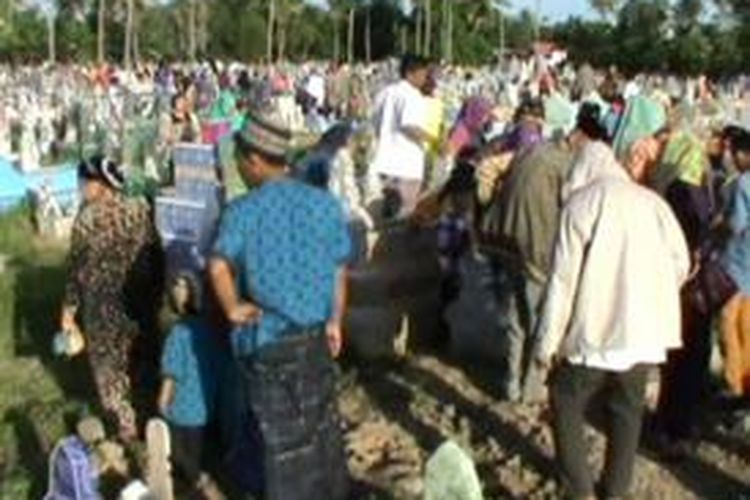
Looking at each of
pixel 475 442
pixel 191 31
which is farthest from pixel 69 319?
pixel 191 31

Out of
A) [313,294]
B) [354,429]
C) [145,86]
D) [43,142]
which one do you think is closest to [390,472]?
[354,429]

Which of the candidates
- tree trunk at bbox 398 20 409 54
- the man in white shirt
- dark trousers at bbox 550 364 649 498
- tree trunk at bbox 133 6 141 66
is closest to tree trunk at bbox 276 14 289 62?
tree trunk at bbox 398 20 409 54

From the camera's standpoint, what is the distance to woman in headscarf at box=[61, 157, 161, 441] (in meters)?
7.20

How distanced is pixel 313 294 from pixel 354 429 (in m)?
2.13

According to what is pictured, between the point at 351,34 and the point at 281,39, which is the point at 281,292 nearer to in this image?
the point at 351,34

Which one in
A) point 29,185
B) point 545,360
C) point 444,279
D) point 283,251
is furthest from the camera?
point 29,185

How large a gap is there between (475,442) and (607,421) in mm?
1345

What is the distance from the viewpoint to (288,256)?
5410mm

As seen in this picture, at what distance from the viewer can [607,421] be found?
232 inches

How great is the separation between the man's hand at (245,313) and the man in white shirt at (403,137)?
394cm

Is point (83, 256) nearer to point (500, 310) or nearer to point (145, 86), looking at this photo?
point (500, 310)

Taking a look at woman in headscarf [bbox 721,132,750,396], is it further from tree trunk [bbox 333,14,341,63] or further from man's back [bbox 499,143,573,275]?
tree trunk [bbox 333,14,341,63]

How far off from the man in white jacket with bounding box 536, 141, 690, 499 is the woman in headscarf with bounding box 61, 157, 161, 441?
2415 millimetres

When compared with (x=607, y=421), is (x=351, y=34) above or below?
above
